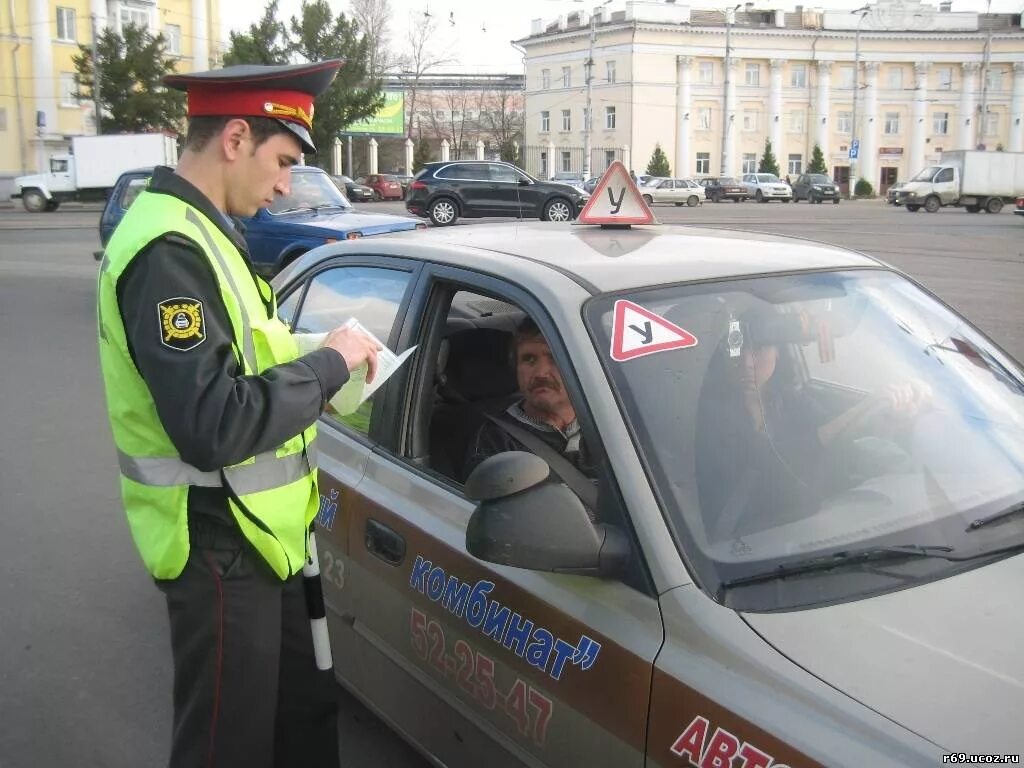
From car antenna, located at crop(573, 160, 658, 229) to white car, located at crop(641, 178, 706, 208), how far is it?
48053 millimetres

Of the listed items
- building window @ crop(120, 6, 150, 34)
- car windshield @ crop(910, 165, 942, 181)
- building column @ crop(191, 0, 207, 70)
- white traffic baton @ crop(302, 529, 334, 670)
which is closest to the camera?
white traffic baton @ crop(302, 529, 334, 670)

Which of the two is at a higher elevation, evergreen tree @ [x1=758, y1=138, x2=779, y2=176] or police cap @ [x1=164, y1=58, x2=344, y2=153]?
evergreen tree @ [x1=758, y1=138, x2=779, y2=176]

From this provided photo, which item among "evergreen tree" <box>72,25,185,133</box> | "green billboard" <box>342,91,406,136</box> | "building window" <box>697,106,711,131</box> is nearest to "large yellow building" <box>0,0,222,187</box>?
"evergreen tree" <box>72,25,185,133</box>

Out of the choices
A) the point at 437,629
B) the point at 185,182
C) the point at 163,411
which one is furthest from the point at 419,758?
the point at 185,182

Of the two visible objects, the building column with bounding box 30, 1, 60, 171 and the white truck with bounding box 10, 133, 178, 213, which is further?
the building column with bounding box 30, 1, 60, 171

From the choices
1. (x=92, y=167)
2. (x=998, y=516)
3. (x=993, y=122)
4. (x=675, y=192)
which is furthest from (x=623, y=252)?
(x=993, y=122)

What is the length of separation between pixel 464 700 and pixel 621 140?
7810 cm

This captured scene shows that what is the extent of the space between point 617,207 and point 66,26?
5825 cm

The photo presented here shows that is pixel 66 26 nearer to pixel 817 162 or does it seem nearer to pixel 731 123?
pixel 731 123

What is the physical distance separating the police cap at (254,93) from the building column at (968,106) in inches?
3452

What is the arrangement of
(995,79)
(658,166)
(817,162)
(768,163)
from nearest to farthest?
(658,166)
(768,163)
(817,162)
(995,79)

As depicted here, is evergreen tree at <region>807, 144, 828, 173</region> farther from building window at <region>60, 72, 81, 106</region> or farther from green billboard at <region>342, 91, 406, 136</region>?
building window at <region>60, 72, 81, 106</region>

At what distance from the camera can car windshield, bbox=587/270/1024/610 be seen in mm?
1991

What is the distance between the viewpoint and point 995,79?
3150 inches
